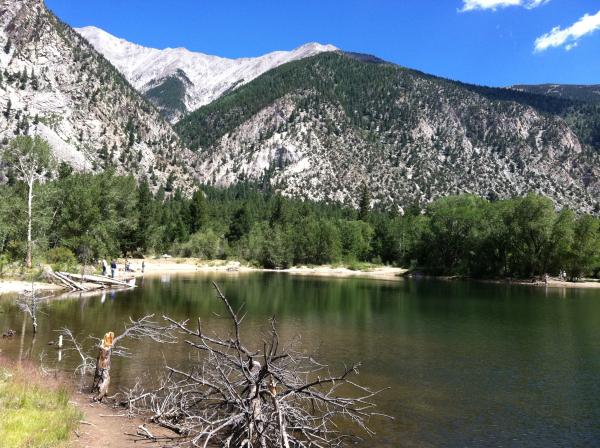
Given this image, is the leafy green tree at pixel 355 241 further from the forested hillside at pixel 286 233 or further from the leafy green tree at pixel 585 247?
the leafy green tree at pixel 585 247

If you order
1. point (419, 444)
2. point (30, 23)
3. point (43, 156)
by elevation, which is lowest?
point (419, 444)

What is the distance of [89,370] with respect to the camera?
850 inches

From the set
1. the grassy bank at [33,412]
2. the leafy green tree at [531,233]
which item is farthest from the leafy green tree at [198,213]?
the grassy bank at [33,412]

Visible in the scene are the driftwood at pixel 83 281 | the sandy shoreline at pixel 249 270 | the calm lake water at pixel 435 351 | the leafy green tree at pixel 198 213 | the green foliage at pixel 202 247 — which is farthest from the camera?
the leafy green tree at pixel 198 213

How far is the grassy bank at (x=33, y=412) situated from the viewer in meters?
11.5

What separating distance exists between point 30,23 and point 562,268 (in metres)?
187

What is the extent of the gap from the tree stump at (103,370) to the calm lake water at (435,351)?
1875 mm

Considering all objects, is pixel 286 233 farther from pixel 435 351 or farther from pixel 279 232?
pixel 435 351

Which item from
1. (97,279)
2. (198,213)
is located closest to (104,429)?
(97,279)

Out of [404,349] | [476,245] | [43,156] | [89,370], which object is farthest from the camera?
[476,245]

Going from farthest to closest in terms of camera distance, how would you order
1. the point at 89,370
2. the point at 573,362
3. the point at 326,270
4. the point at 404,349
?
the point at 326,270
the point at 404,349
the point at 573,362
the point at 89,370

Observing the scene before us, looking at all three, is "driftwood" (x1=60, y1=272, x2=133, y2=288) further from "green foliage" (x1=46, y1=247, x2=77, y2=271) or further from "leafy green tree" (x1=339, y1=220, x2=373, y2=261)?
"leafy green tree" (x1=339, y1=220, x2=373, y2=261)

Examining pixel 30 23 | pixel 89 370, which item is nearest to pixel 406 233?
pixel 89 370

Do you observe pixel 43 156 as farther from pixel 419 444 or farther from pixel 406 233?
pixel 406 233
